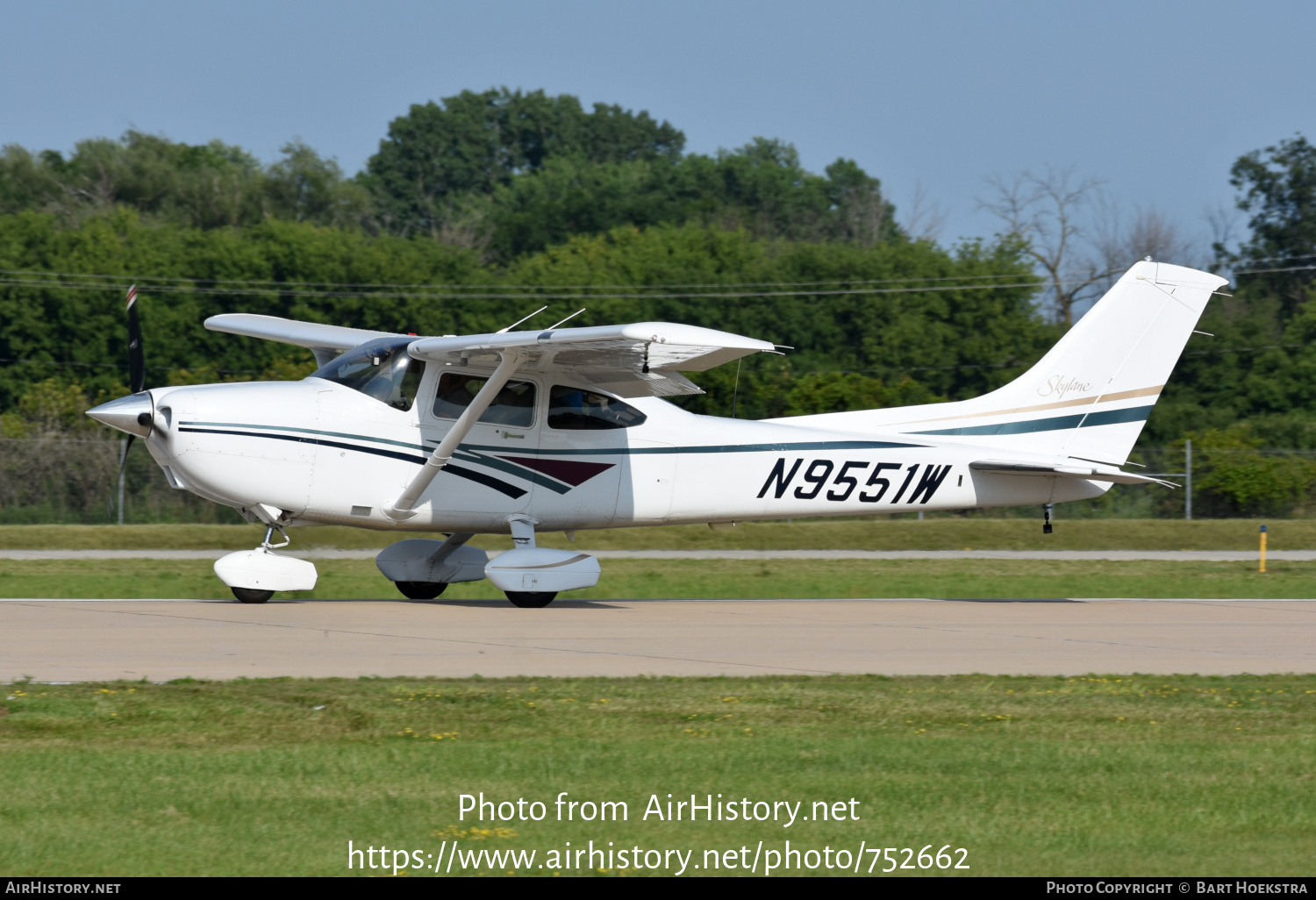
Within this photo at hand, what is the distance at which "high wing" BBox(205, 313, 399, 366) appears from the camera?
53.1 ft

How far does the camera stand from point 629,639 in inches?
462

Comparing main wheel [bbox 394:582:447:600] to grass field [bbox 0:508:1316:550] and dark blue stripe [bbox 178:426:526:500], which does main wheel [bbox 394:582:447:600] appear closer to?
dark blue stripe [bbox 178:426:526:500]

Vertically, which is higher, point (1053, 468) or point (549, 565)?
point (1053, 468)

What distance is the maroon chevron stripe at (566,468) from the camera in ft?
47.1

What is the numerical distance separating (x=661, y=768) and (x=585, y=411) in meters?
8.11

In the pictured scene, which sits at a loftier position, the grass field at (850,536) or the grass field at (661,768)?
the grass field at (661,768)

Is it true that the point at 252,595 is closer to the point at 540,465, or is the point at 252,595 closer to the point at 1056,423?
the point at 540,465

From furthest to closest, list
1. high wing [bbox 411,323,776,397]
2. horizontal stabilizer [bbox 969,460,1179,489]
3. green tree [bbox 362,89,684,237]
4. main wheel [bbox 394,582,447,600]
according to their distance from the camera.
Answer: green tree [bbox 362,89,684,237]
horizontal stabilizer [bbox 969,460,1179,489]
main wheel [bbox 394,582,447,600]
high wing [bbox 411,323,776,397]

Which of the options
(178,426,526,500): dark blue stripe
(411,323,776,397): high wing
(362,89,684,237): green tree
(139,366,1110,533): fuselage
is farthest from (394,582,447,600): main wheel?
(362,89,684,237): green tree

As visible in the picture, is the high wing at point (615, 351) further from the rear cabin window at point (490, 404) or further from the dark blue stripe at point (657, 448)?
the dark blue stripe at point (657, 448)

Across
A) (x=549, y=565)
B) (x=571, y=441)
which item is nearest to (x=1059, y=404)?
(x=571, y=441)

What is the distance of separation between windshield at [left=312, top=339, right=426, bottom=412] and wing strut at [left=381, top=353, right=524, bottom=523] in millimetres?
584

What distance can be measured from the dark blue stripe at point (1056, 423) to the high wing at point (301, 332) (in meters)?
6.56

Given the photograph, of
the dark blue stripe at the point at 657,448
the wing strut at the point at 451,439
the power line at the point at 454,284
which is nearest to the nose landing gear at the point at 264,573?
the wing strut at the point at 451,439
